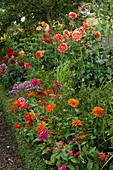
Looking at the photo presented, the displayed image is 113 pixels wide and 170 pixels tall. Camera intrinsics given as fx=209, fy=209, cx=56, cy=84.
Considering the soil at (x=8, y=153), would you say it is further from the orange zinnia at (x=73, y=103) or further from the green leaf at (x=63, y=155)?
the orange zinnia at (x=73, y=103)

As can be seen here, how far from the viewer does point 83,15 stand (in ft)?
21.4

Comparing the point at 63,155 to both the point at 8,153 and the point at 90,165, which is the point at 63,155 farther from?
the point at 8,153

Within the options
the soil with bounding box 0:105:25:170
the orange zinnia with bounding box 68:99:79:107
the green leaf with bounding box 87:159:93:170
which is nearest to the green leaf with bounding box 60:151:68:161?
the green leaf with bounding box 87:159:93:170

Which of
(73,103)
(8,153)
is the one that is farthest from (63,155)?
(8,153)

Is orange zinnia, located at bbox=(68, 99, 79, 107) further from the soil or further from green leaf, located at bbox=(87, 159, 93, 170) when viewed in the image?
the soil

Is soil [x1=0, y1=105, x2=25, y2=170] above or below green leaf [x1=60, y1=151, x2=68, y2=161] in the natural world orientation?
below

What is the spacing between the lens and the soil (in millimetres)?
2564

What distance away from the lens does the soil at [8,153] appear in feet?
8.41

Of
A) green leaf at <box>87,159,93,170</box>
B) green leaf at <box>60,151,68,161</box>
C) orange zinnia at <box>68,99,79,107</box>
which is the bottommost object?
green leaf at <box>87,159,93,170</box>

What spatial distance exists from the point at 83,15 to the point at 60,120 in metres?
5.04

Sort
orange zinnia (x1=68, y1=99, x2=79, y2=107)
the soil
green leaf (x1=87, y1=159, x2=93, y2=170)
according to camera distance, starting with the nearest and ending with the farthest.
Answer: green leaf (x1=87, y1=159, x2=93, y2=170) → orange zinnia (x1=68, y1=99, x2=79, y2=107) → the soil

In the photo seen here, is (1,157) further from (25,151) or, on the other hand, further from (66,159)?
(66,159)

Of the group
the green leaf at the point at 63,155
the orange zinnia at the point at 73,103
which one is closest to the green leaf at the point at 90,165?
the green leaf at the point at 63,155

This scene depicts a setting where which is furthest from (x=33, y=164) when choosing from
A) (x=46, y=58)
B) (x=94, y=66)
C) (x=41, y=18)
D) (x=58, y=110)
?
(x=41, y=18)
